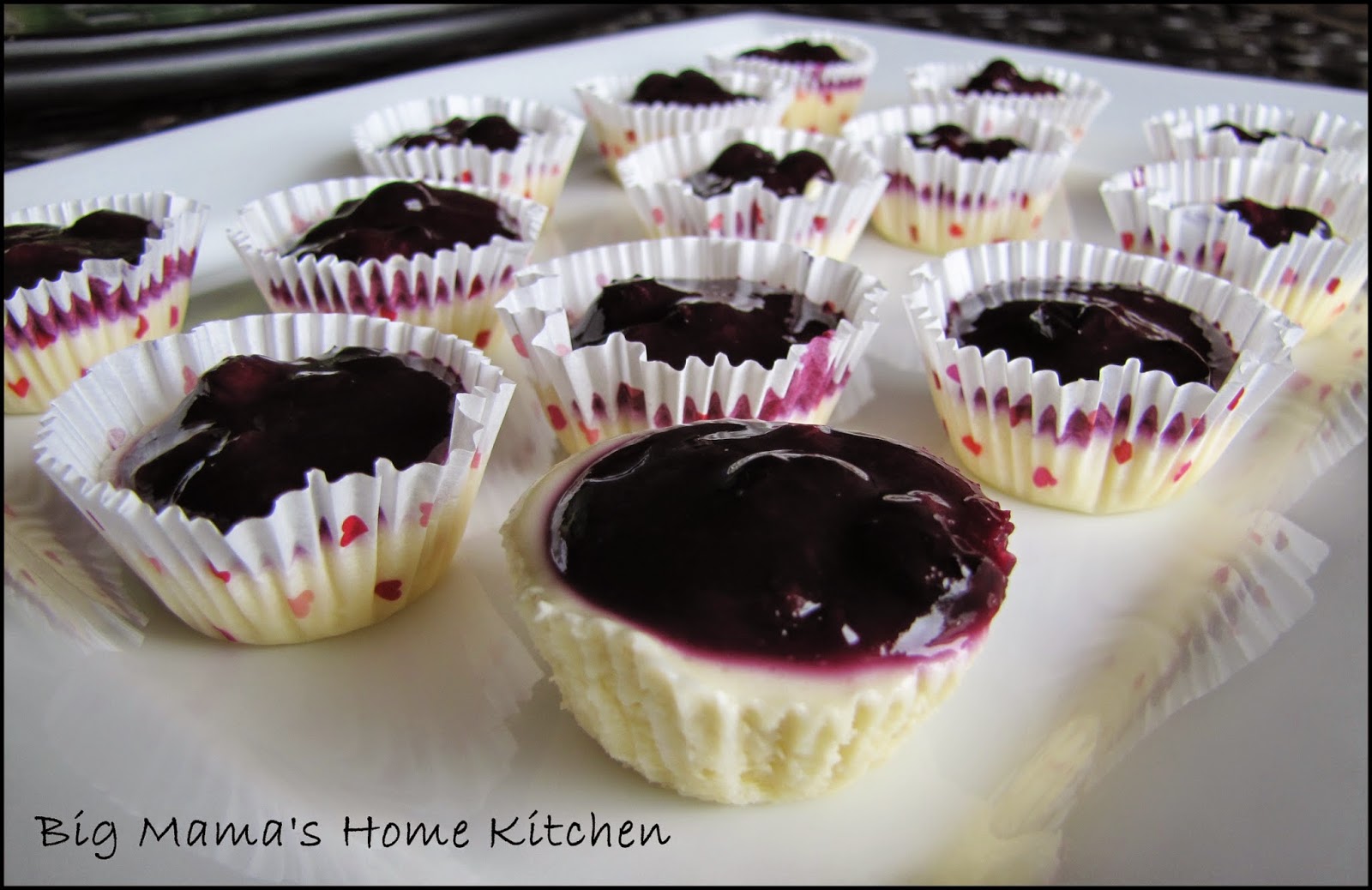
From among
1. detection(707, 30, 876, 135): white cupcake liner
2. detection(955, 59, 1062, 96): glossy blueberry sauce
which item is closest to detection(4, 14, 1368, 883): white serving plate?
detection(955, 59, 1062, 96): glossy blueberry sauce

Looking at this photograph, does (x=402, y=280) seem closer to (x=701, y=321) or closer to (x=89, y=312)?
(x=89, y=312)

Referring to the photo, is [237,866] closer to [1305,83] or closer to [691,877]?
[691,877]

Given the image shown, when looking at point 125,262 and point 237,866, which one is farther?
point 125,262

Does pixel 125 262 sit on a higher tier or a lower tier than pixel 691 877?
higher

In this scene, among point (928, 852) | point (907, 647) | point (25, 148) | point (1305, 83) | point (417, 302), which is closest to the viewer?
point (907, 647)

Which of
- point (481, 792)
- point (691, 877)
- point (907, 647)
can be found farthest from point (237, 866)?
point (907, 647)

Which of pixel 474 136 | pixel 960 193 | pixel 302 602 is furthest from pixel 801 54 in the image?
pixel 302 602
